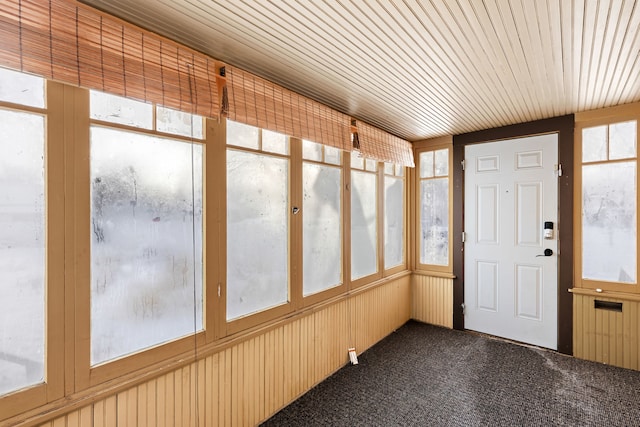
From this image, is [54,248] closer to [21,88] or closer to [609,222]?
[21,88]

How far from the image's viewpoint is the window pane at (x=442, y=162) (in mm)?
4125

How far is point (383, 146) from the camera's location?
3578mm

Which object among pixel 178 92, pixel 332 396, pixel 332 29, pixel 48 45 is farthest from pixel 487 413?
pixel 48 45

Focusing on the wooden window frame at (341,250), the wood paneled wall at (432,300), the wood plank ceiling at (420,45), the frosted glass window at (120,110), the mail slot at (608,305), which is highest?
the wood plank ceiling at (420,45)

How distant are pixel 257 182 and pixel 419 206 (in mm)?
2728

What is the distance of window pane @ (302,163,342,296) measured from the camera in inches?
108

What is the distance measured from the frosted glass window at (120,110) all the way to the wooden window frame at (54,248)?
0.14 metres

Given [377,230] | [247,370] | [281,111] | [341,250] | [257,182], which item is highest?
[281,111]

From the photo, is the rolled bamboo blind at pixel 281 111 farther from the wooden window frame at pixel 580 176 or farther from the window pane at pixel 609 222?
the window pane at pixel 609 222

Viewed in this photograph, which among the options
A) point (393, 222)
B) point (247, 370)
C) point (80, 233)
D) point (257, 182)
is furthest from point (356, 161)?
point (80, 233)

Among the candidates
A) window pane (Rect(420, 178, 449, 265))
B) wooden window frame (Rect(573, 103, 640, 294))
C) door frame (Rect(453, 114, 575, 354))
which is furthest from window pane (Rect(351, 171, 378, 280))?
wooden window frame (Rect(573, 103, 640, 294))

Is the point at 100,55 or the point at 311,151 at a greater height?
the point at 100,55

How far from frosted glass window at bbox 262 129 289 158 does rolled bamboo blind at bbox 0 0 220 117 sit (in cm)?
53

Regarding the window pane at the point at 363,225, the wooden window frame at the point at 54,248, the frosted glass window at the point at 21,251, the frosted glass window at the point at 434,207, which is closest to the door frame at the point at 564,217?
the frosted glass window at the point at 434,207
